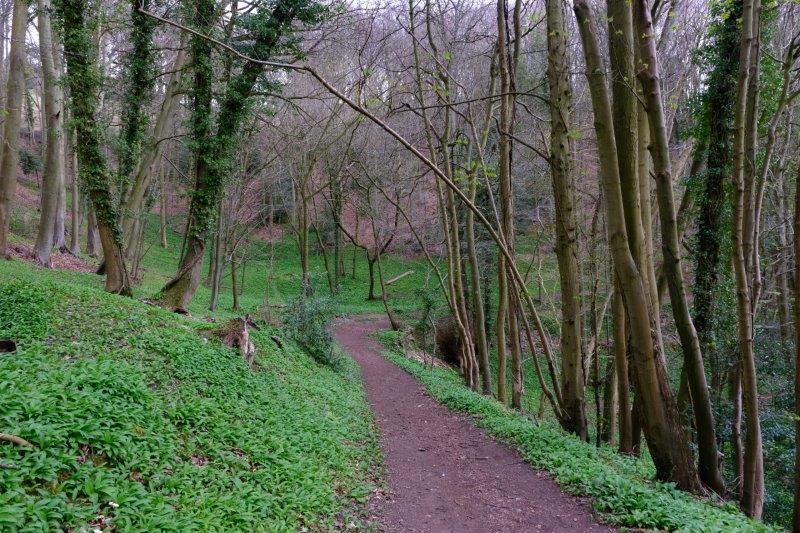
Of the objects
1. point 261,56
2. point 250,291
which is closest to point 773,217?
point 261,56

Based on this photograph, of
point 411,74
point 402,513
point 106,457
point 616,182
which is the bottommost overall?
point 402,513

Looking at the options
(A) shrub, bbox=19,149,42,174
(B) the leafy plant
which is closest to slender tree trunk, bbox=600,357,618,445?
(B) the leafy plant

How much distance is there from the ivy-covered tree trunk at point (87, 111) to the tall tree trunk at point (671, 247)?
9894 millimetres

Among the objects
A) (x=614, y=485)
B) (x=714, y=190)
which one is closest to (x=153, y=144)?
(x=614, y=485)

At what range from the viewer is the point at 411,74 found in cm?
1592

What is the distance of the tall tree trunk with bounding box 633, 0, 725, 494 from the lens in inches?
219

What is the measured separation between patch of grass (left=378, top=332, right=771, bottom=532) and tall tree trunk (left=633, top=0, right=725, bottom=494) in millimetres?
673

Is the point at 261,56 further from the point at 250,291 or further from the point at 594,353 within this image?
the point at 250,291

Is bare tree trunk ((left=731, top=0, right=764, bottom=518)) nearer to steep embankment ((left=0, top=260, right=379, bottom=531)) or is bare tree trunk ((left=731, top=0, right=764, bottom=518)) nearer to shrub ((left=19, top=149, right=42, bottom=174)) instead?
steep embankment ((left=0, top=260, right=379, bottom=531))

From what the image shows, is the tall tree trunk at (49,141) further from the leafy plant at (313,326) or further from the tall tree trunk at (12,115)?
the leafy plant at (313,326)

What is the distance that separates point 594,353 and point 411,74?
10080 millimetres

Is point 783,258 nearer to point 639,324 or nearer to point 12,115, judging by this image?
point 639,324

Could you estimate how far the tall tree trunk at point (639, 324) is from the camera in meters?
5.62

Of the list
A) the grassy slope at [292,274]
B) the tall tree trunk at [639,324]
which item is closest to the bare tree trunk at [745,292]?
the tall tree trunk at [639,324]
